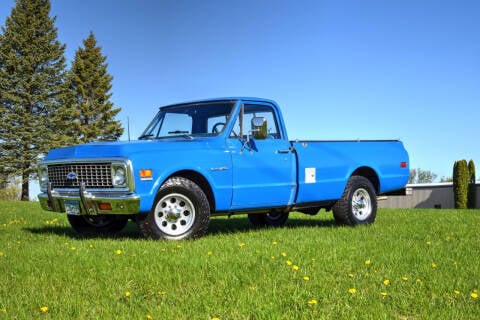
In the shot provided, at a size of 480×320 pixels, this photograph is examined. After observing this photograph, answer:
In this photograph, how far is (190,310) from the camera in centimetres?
382

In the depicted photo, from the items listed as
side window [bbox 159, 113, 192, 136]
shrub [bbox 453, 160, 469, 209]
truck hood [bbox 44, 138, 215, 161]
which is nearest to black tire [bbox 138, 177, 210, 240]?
truck hood [bbox 44, 138, 215, 161]

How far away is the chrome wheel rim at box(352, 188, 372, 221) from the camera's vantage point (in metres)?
9.55

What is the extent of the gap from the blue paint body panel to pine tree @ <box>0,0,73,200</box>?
98.4ft

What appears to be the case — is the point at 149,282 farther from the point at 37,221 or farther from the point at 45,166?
the point at 37,221

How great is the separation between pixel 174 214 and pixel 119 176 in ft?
2.94

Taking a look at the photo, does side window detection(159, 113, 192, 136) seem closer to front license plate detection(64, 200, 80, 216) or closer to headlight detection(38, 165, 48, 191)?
headlight detection(38, 165, 48, 191)

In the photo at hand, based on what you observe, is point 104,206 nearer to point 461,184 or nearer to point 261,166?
point 261,166

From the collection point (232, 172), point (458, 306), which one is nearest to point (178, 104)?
point (232, 172)

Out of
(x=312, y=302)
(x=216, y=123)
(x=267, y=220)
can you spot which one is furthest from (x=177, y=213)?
(x=312, y=302)

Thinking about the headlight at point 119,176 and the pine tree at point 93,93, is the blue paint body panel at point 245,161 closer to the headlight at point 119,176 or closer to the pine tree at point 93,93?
the headlight at point 119,176

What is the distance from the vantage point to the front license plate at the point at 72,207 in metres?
7.20

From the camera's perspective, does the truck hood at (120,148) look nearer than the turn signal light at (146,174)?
No

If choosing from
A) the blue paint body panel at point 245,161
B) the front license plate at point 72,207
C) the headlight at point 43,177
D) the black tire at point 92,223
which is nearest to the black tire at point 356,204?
the blue paint body panel at point 245,161

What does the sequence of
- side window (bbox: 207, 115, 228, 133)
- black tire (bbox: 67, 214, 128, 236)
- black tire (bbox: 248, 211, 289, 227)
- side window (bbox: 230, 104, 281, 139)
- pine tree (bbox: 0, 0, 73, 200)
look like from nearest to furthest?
side window (bbox: 230, 104, 281, 139) < side window (bbox: 207, 115, 228, 133) < black tire (bbox: 67, 214, 128, 236) < black tire (bbox: 248, 211, 289, 227) < pine tree (bbox: 0, 0, 73, 200)
